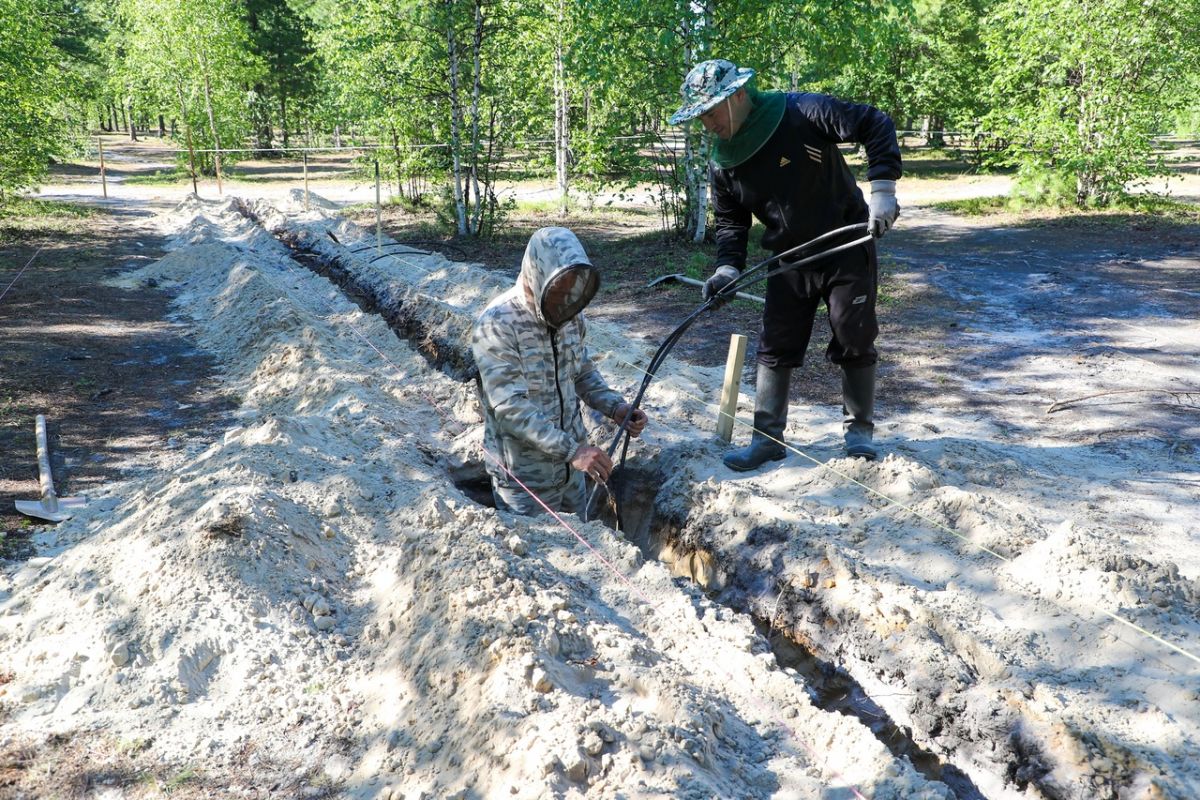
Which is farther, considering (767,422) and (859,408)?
(767,422)

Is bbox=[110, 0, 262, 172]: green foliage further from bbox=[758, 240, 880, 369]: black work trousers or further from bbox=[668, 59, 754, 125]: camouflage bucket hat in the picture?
bbox=[758, 240, 880, 369]: black work trousers

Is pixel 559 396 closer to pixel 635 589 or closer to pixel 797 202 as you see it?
pixel 635 589

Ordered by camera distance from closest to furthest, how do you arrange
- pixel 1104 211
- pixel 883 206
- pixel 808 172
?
pixel 883 206 < pixel 808 172 < pixel 1104 211

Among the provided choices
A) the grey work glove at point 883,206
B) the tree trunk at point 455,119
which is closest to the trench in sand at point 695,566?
the grey work glove at point 883,206

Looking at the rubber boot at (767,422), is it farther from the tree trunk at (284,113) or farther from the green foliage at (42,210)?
the tree trunk at (284,113)

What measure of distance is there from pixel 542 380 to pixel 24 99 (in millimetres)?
15430

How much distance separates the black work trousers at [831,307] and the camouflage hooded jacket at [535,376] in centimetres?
97

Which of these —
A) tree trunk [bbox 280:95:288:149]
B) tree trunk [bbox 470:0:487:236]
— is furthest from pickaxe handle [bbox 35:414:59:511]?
tree trunk [bbox 280:95:288:149]

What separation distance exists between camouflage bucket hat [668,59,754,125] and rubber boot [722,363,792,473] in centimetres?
150

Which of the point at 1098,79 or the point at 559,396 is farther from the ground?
the point at 1098,79

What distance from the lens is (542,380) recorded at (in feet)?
14.0

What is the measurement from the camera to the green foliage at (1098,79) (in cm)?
1394

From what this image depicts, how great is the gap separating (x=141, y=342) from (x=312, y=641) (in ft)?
21.5

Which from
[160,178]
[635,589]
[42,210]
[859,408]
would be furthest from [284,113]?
[635,589]
